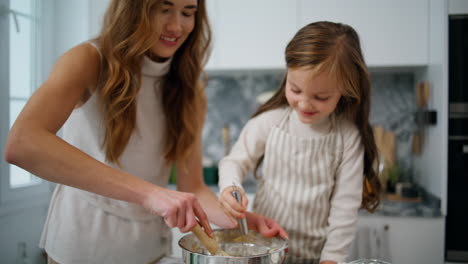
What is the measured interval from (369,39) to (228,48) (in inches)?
33.7

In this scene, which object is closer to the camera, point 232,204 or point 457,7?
point 457,7

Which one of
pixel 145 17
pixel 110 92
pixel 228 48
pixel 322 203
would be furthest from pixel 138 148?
pixel 228 48

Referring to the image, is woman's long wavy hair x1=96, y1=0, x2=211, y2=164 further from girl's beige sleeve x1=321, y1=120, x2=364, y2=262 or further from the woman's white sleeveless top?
girl's beige sleeve x1=321, y1=120, x2=364, y2=262

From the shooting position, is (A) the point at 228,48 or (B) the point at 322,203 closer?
(B) the point at 322,203

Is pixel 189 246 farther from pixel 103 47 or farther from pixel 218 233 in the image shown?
pixel 103 47

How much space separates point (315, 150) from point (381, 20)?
0.22 metres

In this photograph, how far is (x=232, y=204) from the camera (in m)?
0.58

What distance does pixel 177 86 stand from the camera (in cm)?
70

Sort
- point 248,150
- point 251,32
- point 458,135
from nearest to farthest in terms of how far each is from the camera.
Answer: point 458,135, point 248,150, point 251,32

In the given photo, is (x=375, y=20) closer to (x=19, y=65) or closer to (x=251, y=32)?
(x=19, y=65)

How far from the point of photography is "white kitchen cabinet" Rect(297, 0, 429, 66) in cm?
47

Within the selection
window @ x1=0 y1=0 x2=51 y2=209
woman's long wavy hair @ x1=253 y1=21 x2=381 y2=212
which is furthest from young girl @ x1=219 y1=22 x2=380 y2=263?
window @ x1=0 y1=0 x2=51 y2=209

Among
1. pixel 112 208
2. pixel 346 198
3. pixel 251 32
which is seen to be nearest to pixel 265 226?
→ pixel 346 198

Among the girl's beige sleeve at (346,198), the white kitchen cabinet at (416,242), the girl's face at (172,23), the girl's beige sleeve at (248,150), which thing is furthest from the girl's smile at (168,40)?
the white kitchen cabinet at (416,242)
